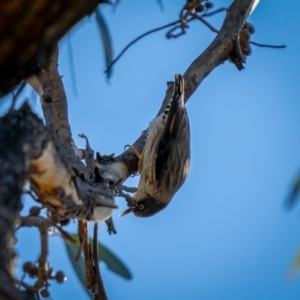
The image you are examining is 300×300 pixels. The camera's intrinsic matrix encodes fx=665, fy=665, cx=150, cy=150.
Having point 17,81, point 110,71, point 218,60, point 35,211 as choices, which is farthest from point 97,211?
point 218,60

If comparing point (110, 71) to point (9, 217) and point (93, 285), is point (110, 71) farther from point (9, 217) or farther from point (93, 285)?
point (9, 217)

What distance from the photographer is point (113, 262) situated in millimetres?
2047

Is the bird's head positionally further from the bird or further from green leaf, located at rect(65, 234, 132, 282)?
green leaf, located at rect(65, 234, 132, 282)

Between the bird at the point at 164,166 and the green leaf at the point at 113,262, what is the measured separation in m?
1.89

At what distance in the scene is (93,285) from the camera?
1.86 m

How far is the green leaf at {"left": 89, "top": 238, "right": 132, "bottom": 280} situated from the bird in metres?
1.89

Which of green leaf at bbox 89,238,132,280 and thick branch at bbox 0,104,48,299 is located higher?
green leaf at bbox 89,238,132,280

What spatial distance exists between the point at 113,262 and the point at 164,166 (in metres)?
2.30

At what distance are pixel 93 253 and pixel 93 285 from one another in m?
0.09

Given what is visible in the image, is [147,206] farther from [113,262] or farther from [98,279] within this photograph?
[98,279]

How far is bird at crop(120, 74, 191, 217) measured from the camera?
13.4 ft

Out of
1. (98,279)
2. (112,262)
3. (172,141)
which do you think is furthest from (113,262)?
(172,141)

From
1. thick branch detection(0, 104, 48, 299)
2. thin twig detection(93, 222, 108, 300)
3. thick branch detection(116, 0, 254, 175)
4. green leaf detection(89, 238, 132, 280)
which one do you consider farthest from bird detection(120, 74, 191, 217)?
thick branch detection(0, 104, 48, 299)

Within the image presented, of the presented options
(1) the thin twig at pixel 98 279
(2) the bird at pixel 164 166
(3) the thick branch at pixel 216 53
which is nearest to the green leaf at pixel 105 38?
(1) the thin twig at pixel 98 279
